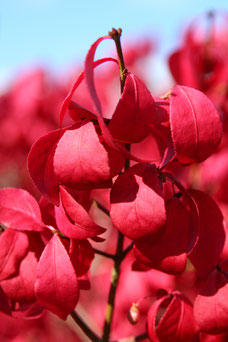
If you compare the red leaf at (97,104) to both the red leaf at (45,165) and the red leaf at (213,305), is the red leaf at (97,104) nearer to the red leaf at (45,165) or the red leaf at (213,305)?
the red leaf at (45,165)

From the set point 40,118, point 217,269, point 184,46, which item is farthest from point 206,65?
point 40,118

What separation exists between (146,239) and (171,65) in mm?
734

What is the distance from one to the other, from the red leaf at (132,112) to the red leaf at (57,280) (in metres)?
0.17

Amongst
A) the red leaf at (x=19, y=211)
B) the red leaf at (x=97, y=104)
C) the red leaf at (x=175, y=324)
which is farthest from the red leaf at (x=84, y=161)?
the red leaf at (x=175, y=324)

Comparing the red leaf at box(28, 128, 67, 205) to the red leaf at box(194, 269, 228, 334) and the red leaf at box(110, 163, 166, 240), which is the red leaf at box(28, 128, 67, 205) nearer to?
the red leaf at box(110, 163, 166, 240)

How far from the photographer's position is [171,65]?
124 cm

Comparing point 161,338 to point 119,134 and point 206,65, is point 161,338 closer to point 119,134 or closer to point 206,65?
point 119,134

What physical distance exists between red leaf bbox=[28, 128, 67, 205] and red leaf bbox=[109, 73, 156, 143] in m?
0.08

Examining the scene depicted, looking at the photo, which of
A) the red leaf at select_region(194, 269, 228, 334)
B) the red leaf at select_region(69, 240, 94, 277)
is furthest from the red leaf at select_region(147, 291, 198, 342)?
the red leaf at select_region(69, 240, 94, 277)

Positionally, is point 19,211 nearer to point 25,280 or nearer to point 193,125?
point 25,280

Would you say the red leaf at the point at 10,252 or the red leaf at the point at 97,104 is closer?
the red leaf at the point at 97,104

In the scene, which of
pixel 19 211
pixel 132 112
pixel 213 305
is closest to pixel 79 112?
pixel 132 112

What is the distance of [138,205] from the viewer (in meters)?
0.59

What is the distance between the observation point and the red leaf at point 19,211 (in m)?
0.70
